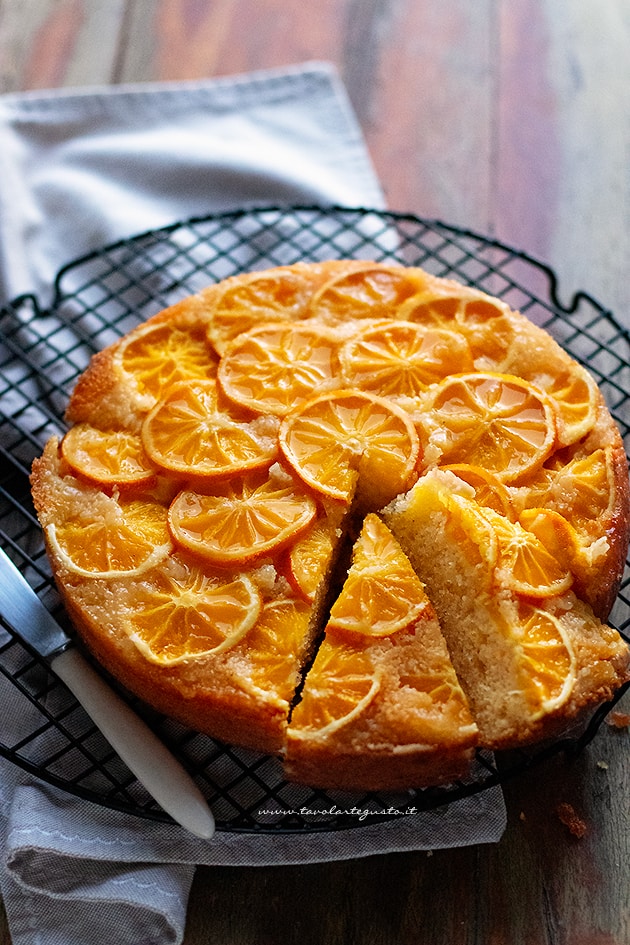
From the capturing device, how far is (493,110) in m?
5.62

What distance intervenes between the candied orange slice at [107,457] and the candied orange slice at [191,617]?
45 centimetres

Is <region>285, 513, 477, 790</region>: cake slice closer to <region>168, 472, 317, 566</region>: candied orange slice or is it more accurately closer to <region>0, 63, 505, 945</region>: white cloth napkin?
<region>168, 472, 317, 566</region>: candied orange slice

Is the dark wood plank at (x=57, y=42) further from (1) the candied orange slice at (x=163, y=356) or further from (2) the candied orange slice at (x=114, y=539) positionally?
(2) the candied orange slice at (x=114, y=539)

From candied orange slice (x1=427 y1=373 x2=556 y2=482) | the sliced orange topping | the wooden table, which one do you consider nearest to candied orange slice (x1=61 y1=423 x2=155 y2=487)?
the sliced orange topping

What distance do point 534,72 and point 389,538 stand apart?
353cm

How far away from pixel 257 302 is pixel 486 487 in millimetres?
1226

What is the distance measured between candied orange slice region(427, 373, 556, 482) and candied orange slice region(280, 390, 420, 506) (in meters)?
0.14

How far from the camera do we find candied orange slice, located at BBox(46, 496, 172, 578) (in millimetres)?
3340

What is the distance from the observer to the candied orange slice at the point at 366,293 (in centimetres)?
397

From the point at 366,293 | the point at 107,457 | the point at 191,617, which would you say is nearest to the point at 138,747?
the point at 191,617

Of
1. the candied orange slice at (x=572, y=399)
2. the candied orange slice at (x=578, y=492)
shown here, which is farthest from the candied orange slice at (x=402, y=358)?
the candied orange slice at (x=578, y=492)

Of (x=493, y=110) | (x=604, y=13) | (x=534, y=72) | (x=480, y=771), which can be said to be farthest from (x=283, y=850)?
(x=604, y=13)

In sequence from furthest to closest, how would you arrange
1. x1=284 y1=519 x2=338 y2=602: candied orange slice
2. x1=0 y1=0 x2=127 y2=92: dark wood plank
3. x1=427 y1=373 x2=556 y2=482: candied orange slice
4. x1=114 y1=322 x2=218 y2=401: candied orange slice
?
Result: 1. x1=0 y1=0 x2=127 y2=92: dark wood plank
2. x1=114 y1=322 x2=218 y2=401: candied orange slice
3. x1=427 y1=373 x2=556 y2=482: candied orange slice
4. x1=284 y1=519 x2=338 y2=602: candied orange slice

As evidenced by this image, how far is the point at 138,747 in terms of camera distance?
3.21 metres
